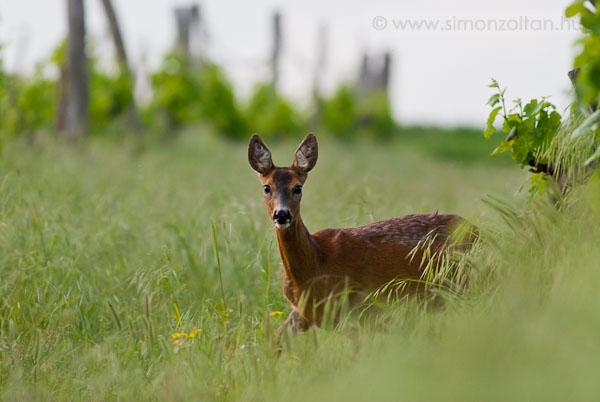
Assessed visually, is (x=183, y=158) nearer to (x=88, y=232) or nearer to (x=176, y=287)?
(x=88, y=232)

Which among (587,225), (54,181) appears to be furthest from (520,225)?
(54,181)

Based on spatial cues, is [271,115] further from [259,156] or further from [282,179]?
[282,179]

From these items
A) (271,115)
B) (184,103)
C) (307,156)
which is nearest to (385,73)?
(271,115)

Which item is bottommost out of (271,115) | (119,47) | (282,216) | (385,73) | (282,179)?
(282,216)

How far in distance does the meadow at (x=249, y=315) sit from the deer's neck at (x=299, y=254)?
22 centimetres

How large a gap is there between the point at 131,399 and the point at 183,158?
32.3 feet

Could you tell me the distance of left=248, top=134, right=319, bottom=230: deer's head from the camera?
3711 mm

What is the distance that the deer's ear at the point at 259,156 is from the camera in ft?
13.2

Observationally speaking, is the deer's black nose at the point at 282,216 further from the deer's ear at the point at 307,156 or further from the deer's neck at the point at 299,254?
the deer's ear at the point at 307,156

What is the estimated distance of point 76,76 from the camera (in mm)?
13055

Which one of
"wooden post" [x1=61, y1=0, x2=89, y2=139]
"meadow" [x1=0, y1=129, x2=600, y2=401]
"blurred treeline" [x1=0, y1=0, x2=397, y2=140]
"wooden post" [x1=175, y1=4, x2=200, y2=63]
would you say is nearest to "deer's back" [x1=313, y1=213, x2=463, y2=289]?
"meadow" [x1=0, y1=129, x2=600, y2=401]

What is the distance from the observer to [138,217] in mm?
5941

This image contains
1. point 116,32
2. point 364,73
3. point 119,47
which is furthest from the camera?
point 364,73

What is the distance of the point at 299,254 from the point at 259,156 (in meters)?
0.64
